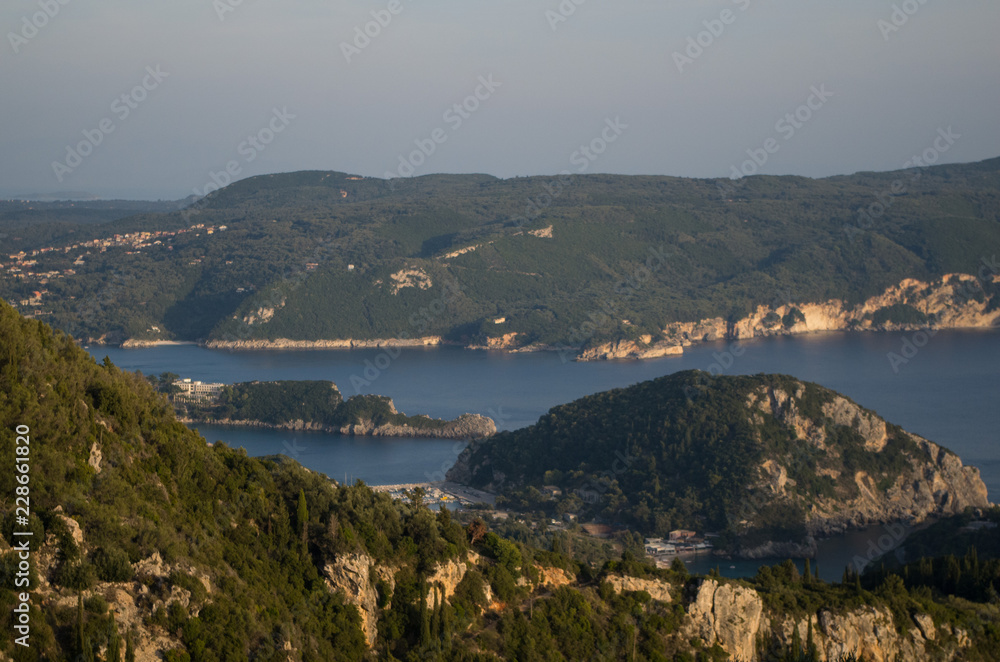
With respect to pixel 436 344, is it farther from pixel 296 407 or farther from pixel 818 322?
pixel 296 407

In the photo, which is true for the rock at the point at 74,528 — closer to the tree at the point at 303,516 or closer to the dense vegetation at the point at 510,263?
the tree at the point at 303,516

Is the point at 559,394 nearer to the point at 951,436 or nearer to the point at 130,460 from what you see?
the point at 951,436

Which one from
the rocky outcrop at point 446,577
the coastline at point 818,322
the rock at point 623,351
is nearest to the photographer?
the rocky outcrop at point 446,577

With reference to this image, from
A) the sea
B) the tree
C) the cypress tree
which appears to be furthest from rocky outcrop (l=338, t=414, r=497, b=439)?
the cypress tree

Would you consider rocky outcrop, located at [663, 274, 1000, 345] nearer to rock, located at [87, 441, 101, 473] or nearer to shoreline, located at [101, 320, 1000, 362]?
shoreline, located at [101, 320, 1000, 362]

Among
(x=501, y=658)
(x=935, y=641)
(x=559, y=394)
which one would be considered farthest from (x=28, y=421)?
(x=559, y=394)

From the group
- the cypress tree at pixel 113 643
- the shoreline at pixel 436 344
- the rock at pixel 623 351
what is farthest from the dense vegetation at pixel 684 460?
the shoreline at pixel 436 344
